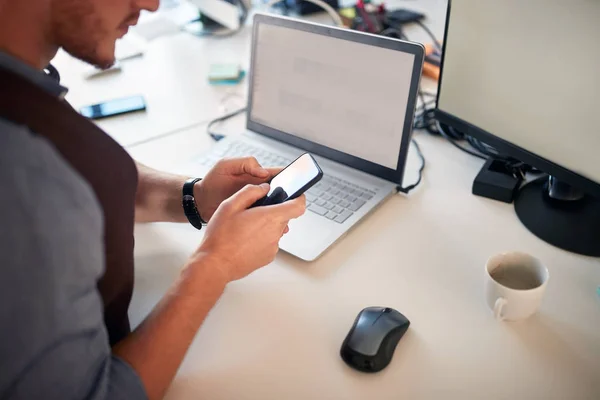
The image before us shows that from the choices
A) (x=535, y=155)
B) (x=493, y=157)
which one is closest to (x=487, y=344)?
(x=535, y=155)

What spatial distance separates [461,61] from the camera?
0.96m

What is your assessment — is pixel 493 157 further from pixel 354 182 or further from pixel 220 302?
pixel 220 302

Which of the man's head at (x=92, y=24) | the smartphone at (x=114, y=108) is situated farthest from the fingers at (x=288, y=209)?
the smartphone at (x=114, y=108)

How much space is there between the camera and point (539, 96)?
85 cm

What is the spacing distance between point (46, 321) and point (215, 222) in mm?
300

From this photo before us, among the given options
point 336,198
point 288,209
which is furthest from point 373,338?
point 336,198

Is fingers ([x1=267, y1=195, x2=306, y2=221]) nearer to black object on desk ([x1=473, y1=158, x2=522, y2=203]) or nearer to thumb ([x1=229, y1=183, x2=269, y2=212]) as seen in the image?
thumb ([x1=229, y1=183, x2=269, y2=212])

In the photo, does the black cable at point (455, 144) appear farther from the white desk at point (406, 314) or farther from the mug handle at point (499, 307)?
the mug handle at point (499, 307)

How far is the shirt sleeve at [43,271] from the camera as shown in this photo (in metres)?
0.49

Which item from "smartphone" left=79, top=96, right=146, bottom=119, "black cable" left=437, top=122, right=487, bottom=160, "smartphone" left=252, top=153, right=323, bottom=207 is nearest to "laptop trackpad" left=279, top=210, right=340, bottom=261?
"smartphone" left=252, top=153, right=323, bottom=207

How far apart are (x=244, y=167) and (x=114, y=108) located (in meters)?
0.59

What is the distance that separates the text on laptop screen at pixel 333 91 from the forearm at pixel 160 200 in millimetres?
276

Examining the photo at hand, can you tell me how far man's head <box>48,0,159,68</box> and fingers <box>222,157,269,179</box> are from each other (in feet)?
0.82

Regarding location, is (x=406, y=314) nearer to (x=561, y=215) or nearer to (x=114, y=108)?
(x=561, y=215)
